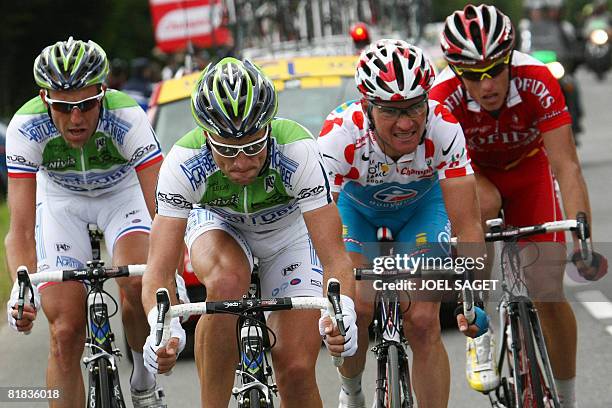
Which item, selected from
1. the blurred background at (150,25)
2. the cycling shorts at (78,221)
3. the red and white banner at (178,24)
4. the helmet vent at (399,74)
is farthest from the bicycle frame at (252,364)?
the red and white banner at (178,24)

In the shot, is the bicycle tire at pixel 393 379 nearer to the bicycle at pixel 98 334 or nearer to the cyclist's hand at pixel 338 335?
the cyclist's hand at pixel 338 335

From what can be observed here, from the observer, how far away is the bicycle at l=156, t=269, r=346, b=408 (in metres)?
5.41

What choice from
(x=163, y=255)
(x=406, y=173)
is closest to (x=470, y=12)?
(x=406, y=173)

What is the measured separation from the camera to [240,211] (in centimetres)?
629

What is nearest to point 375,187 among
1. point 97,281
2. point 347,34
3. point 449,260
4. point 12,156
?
point 449,260

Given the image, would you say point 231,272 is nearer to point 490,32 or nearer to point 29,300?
point 29,300

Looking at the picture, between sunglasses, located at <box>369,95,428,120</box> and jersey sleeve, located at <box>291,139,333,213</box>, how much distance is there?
0.47m

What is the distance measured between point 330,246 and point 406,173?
0.95m

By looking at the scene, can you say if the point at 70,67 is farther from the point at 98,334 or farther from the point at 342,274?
the point at 342,274

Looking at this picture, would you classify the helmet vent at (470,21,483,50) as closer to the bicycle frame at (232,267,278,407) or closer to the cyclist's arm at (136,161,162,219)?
the cyclist's arm at (136,161,162,219)

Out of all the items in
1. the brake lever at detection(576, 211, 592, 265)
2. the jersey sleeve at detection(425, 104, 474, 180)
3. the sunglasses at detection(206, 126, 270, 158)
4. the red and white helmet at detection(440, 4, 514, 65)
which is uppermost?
the red and white helmet at detection(440, 4, 514, 65)

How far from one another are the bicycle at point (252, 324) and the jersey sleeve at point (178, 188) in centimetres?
52

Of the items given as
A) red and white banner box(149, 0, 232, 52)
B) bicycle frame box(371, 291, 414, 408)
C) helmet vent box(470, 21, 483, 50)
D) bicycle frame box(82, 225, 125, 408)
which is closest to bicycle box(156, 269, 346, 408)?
bicycle frame box(371, 291, 414, 408)

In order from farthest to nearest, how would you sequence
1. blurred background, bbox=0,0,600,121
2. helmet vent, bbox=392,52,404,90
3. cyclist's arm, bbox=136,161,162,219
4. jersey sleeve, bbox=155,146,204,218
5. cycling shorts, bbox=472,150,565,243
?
blurred background, bbox=0,0,600,121 < cycling shorts, bbox=472,150,565,243 < cyclist's arm, bbox=136,161,162,219 < helmet vent, bbox=392,52,404,90 < jersey sleeve, bbox=155,146,204,218
